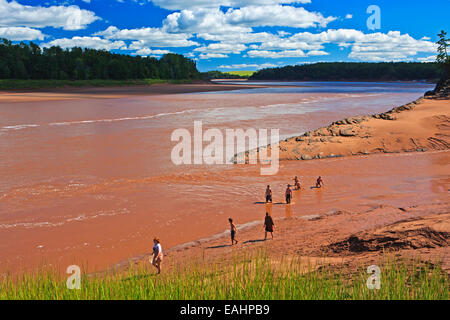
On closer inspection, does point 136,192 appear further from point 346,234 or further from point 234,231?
point 346,234

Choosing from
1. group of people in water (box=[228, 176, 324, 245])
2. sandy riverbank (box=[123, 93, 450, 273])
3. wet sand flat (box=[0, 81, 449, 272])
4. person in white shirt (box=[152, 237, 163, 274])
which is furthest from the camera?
wet sand flat (box=[0, 81, 449, 272])

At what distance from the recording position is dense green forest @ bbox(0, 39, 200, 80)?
97619mm

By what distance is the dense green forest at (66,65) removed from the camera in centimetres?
9762

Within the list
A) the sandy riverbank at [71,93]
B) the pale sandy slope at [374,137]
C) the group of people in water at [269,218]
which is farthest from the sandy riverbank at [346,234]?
the sandy riverbank at [71,93]

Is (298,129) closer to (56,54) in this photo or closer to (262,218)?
(262,218)

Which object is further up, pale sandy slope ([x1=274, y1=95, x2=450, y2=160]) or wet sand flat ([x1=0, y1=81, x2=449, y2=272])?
pale sandy slope ([x1=274, y1=95, x2=450, y2=160])

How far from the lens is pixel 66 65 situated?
106 meters

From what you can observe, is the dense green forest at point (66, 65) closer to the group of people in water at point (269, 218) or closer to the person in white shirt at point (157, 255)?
the group of people in water at point (269, 218)

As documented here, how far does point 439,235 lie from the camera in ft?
29.3

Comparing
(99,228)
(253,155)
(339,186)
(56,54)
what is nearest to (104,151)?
(253,155)

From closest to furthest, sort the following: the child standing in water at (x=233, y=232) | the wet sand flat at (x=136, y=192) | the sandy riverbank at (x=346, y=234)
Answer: the sandy riverbank at (x=346, y=234) → the child standing in water at (x=233, y=232) → the wet sand flat at (x=136, y=192)

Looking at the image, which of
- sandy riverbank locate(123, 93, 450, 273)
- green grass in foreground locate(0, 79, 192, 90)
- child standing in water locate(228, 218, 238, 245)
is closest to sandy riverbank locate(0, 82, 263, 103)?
green grass in foreground locate(0, 79, 192, 90)

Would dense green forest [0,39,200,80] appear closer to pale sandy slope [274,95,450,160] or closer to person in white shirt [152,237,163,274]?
pale sandy slope [274,95,450,160]

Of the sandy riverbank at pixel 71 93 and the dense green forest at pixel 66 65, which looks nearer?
the sandy riverbank at pixel 71 93
